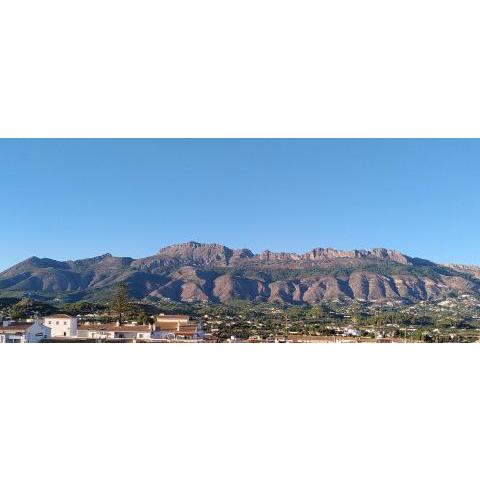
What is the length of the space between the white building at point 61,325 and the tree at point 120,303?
63 cm

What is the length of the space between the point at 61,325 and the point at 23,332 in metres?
0.51

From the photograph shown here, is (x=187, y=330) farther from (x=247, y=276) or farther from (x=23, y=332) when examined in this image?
(x=247, y=276)

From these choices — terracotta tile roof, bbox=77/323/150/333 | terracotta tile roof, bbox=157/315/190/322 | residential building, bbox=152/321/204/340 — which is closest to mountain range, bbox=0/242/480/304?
terracotta tile roof, bbox=157/315/190/322

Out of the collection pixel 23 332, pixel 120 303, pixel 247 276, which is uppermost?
pixel 247 276

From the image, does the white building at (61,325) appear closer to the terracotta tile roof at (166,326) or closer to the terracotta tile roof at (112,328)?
the terracotta tile roof at (112,328)

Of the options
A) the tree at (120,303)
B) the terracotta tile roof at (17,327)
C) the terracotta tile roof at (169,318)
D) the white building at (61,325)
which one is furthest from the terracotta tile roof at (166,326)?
the terracotta tile roof at (17,327)

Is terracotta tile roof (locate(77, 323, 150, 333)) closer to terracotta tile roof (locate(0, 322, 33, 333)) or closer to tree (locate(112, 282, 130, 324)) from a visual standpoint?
tree (locate(112, 282, 130, 324))

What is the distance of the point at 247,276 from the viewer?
360 inches

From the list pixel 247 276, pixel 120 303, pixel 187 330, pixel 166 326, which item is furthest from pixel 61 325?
pixel 247 276

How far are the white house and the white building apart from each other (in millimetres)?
115
